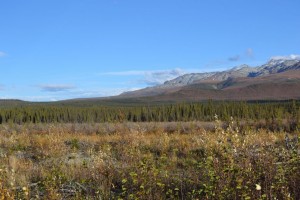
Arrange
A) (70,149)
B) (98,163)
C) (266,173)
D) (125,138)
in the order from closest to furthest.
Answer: (266,173), (98,163), (70,149), (125,138)

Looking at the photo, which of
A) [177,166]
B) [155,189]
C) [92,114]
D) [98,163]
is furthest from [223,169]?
[92,114]

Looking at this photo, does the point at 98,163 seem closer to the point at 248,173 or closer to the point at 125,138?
the point at 248,173

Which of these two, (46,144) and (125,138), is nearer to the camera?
(46,144)

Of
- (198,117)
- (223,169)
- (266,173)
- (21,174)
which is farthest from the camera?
(198,117)

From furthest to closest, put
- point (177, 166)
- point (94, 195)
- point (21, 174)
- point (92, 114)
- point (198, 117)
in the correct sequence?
point (92, 114)
point (198, 117)
point (177, 166)
point (21, 174)
point (94, 195)

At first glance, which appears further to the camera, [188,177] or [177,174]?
[177,174]

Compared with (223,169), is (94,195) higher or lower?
lower

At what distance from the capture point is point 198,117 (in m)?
66.1

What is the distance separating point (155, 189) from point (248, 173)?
1336mm

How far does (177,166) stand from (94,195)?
385 centimetres

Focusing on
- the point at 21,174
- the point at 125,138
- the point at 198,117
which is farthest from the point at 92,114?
the point at 21,174

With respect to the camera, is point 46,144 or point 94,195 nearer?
point 94,195

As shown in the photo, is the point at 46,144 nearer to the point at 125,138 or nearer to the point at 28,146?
the point at 28,146

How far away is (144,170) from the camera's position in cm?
604
